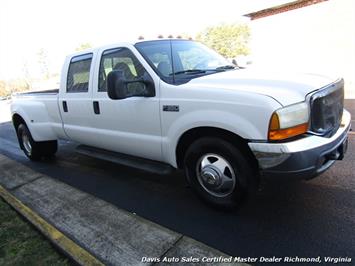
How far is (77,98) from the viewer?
4566 millimetres

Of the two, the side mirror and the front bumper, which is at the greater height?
the side mirror

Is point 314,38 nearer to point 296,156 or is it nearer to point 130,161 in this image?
point 130,161

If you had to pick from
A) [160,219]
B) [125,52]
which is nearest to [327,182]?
[160,219]

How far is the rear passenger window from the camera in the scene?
14.7 feet

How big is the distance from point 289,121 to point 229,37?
4308cm

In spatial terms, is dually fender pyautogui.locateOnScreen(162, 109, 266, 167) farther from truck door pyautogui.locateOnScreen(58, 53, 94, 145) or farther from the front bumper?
truck door pyautogui.locateOnScreen(58, 53, 94, 145)

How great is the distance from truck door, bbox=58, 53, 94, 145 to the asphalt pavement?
0.79 meters

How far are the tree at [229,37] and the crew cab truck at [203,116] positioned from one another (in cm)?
3958

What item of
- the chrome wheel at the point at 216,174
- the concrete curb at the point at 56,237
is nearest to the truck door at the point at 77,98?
the concrete curb at the point at 56,237

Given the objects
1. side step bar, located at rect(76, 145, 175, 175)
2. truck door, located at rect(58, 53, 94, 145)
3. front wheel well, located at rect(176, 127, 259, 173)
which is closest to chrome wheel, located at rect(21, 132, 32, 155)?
truck door, located at rect(58, 53, 94, 145)

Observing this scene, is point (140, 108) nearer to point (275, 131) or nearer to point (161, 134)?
point (161, 134)

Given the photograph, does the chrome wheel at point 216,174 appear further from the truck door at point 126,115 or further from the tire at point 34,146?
the tire at point 34,146

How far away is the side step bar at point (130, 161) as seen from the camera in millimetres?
3633

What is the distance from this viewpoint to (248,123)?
8.93 feet
